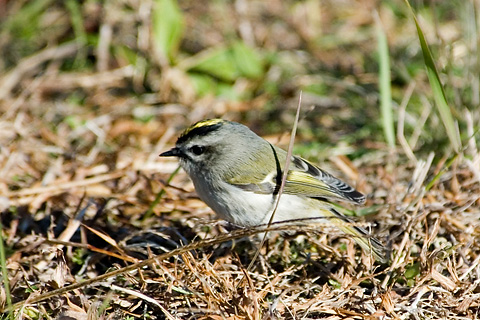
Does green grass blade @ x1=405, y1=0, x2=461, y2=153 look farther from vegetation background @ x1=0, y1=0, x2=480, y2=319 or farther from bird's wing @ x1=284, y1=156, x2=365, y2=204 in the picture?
bird's wing @ x1=284, y1=156, x2=365, y2=204

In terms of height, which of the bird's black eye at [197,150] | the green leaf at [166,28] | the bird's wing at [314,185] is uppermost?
the green leaf at [166,28]

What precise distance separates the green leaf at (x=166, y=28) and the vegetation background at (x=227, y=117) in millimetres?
17

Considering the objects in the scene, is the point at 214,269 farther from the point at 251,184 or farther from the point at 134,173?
the point at 134,173

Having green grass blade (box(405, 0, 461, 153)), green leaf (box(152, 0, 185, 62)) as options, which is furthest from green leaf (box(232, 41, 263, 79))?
green grass blade (box(405, 0, 461, 153))

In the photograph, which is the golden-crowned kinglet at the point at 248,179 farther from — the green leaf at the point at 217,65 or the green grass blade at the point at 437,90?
the green leaf at the point at 217,65

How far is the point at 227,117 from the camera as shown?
15.3 ft

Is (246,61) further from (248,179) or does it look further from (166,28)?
(248,179)

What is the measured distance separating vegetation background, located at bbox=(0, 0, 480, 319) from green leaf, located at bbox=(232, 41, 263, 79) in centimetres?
1

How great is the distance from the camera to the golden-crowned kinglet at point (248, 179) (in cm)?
292

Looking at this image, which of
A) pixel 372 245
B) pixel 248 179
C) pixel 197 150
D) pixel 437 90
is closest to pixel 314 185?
pixel 248 179

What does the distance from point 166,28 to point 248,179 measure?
2.26 metres

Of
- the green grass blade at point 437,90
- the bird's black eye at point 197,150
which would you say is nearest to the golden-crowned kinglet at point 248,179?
the bird's black eye at point 197,150

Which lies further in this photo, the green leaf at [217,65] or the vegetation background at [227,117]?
the green leaf at [217,65]

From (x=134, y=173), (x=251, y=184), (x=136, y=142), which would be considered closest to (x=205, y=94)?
(x=136, y=142)
